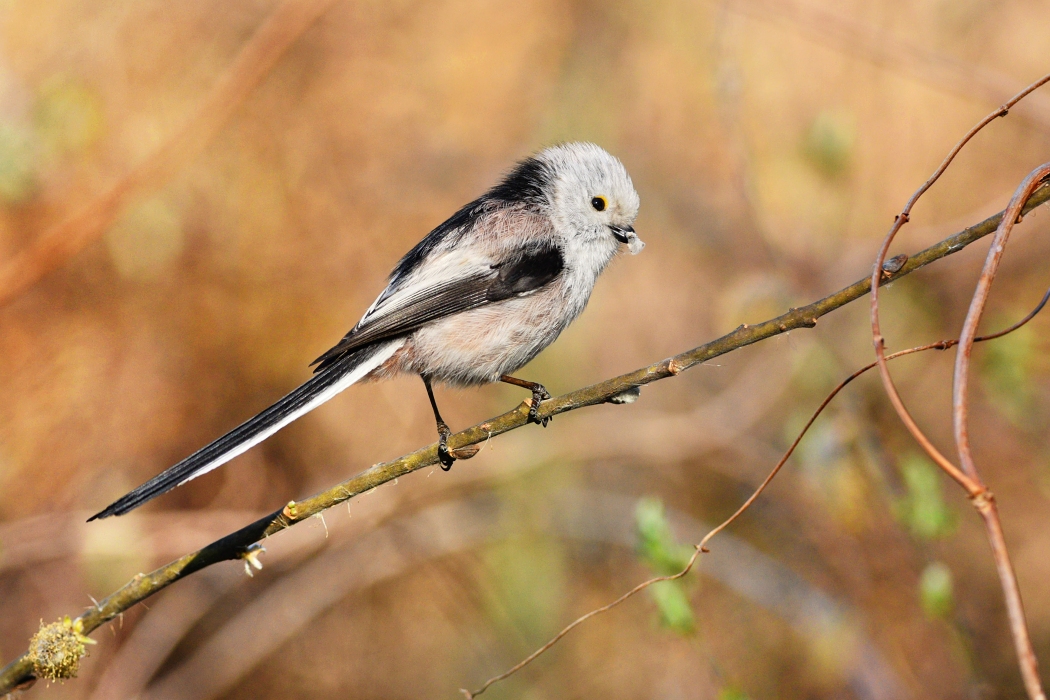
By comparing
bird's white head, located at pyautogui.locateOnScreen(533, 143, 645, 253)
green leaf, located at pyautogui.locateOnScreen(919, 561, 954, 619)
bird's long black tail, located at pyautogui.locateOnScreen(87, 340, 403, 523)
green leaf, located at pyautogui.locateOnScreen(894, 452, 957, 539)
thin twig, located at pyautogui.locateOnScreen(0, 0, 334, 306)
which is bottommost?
green leaf, located at pyautogui.locateOnScreen(919, 561, 954, 619)

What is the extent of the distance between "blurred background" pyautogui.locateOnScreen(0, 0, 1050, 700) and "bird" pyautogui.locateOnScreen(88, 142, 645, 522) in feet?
4.14

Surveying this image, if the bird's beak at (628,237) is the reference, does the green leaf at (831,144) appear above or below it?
above

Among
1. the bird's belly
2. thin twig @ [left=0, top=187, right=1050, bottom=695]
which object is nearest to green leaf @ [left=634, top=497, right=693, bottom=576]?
thin twig @ [left=0, top=187, right=1050, bottom=695]

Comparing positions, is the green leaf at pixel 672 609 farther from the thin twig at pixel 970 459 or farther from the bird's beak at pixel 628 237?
the bird's beak at pixel 628 237

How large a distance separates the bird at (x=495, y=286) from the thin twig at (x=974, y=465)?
63.6 inches

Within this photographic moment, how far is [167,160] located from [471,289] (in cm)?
205

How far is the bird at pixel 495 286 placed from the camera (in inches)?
112

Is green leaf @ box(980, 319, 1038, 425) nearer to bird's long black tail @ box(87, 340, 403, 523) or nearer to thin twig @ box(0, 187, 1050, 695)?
thin twig @ box(0, 187, 1050, 695)

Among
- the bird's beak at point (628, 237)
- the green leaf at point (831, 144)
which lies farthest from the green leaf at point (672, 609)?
the green leaf at point (831, 144)

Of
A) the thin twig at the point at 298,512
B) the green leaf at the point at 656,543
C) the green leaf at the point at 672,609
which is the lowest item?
the green leaf at the point at 672,609

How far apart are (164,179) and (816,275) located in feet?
11.9

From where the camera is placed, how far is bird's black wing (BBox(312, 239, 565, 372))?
285 centimetres

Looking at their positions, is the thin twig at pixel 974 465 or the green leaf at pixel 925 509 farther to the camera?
the green leaf at pixel 925 509

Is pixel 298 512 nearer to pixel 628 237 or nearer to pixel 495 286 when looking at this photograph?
pixel 495 286
